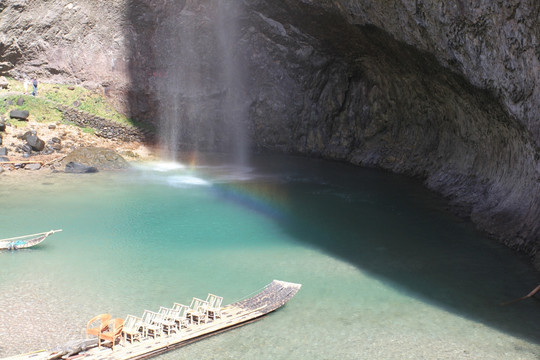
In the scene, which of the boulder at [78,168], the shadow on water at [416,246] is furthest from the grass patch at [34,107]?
the shadow on water at [416,246]

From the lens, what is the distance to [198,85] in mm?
46969

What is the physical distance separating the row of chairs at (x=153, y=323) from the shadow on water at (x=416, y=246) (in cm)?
657

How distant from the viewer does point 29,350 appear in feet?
42.8

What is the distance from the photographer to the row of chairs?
12438 mm

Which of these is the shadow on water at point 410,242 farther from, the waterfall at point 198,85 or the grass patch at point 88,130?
the grass patch at point 88,130

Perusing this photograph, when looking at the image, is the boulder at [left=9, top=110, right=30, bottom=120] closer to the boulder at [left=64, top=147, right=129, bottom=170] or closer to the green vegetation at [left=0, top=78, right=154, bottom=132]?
the green vegetation at [left=0, top=78, right=154, bottom=132]

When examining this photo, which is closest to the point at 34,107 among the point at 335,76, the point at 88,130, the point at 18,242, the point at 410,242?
the point at 88,130

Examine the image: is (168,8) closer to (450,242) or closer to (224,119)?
(224,119)

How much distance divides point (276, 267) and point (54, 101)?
101 ft

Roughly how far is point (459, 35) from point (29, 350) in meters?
17.5

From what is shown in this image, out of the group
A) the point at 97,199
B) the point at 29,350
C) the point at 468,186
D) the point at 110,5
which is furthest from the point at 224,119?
the point at 29,350

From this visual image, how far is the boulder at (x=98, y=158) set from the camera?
35.5 meters

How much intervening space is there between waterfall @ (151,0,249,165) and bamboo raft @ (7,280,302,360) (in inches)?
1174

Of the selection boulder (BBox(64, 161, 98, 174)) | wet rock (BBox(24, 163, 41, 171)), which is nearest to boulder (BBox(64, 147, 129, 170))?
boulder (BBox(64, 161, 98, 174))
